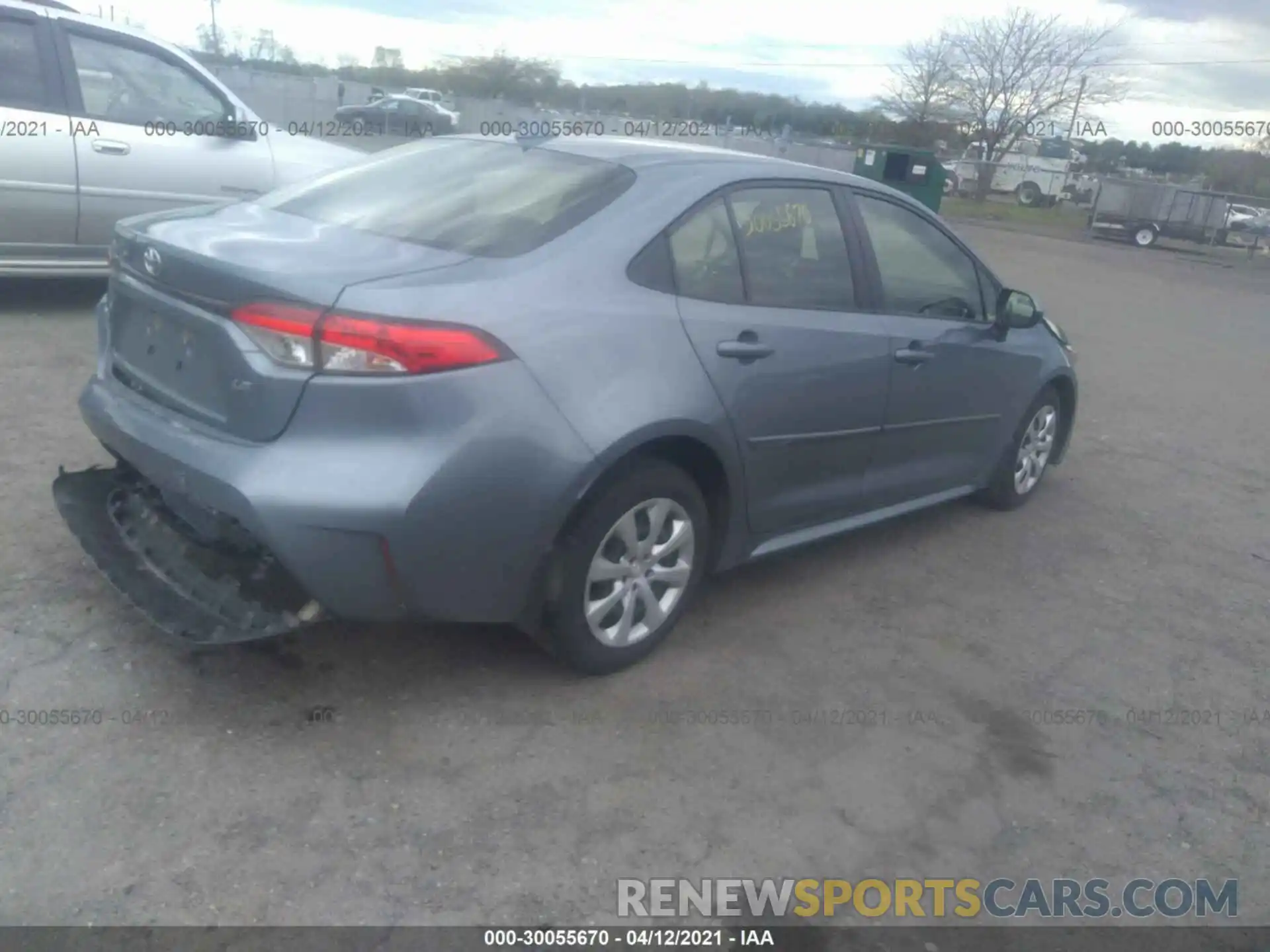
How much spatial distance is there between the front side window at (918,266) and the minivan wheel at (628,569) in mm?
1419

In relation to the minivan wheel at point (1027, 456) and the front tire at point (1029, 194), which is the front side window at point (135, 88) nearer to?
the minivan wheel at point (1027, 456)

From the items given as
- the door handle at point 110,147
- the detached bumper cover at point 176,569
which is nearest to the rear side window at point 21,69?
the door handle at point 110,147

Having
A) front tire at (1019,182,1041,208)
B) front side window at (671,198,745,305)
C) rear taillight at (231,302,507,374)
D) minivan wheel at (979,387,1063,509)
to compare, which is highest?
front side window at (671,198,745,305)

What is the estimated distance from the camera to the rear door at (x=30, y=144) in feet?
21.2

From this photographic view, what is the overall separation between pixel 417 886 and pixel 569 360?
4.76 feet

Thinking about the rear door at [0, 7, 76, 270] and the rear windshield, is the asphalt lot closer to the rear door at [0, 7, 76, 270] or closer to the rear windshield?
the rear windshield

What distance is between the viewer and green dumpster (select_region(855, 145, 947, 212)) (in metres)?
25.1

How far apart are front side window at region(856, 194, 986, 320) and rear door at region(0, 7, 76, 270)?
486cm

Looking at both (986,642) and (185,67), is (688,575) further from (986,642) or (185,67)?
(185,67)

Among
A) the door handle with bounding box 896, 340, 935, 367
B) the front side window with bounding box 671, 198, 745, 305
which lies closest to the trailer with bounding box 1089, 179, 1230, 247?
the door handle with bounding box 896, 340, 935, 367

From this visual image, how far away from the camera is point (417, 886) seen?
2668mm

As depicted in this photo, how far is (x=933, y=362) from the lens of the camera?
4660 mm

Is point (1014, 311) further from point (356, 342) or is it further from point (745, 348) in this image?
point (356, 342)

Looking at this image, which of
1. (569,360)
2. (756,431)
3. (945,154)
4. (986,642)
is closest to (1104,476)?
(986,642)
